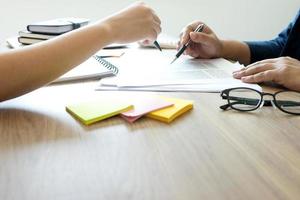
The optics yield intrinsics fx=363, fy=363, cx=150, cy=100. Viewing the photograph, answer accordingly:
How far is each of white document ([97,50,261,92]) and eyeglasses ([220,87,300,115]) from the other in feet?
0.13

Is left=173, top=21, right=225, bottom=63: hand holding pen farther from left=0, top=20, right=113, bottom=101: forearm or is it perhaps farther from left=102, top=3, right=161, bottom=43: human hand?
left=0, top=20, right=113, bottom=101: forearm

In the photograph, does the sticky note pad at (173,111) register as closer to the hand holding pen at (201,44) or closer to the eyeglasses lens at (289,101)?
the eyeglasses lens at (289,101)

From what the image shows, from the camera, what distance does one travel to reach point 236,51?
3.78ft

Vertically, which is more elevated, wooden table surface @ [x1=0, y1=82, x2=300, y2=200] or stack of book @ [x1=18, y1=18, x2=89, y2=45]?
wooden table surface @ [x1=0, y1=82, x2=300, y2=200]

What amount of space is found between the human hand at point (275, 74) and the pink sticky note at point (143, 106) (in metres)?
0.25

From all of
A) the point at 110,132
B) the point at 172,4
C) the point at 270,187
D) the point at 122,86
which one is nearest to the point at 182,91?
the point at 122,86

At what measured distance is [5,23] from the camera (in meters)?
2.00

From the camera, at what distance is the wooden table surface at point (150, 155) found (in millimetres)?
409

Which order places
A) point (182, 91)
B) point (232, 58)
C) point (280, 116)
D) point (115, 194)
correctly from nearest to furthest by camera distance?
point (115, 194) → point (280, 116) → point (182, 91) → point (232, 58)

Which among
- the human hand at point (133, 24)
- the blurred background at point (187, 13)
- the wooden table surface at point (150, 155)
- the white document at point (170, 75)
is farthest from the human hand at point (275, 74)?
the blurred background at point (187, 13)

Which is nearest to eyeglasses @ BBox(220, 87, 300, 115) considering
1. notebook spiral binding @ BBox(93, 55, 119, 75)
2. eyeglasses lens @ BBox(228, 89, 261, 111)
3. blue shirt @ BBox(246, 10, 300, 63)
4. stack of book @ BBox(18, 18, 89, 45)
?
eyeglasses lens @ BBox(228, 89, 261, 111)

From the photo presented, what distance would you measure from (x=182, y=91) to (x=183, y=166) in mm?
323

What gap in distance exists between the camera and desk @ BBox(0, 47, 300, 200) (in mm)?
409

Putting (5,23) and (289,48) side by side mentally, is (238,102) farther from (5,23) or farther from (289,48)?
(5,23)
